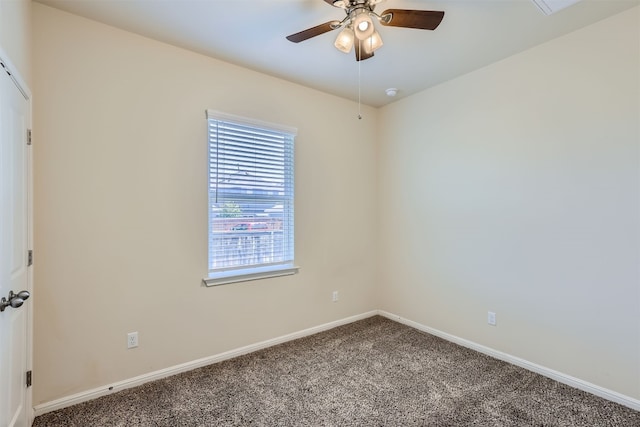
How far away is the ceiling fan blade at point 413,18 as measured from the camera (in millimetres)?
1638

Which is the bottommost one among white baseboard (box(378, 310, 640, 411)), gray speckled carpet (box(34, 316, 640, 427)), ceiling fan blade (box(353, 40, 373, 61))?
gray speckled carpet (box(34, 316, 640, 427))

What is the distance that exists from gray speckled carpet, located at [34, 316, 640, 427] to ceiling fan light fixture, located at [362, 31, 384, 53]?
243 centimetres

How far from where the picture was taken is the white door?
57.2 inches

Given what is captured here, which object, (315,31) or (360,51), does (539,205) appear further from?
(315,31)

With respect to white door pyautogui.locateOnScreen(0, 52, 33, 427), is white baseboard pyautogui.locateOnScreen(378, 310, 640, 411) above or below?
below

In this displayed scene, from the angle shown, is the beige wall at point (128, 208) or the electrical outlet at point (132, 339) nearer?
the beige wall at point (128, 208)

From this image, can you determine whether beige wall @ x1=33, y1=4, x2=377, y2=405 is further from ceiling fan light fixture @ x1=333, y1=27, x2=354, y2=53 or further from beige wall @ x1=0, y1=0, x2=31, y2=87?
ceiling fan light fixture @ x1=333, y1=27, x2=354, y2=53

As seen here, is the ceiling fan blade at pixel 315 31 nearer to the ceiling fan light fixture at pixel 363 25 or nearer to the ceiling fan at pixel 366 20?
the ceiling fan at pixel 366 20

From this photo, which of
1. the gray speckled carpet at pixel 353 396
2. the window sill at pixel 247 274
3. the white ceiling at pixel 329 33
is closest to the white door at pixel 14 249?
the gray speckled carpet at pixel 353 396

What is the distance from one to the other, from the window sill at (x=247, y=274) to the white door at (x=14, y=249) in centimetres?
116

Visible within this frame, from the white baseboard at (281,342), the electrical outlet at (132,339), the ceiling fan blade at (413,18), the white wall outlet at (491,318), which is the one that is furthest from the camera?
the white wall outlet at (491,318)

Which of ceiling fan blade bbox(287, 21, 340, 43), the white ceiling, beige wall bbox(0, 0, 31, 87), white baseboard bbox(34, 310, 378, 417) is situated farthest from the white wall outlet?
beige wall bbox(0, 0, 31, 87)

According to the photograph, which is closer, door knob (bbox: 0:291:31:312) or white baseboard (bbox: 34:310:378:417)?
door knob (bbox: 0:291:31:312)

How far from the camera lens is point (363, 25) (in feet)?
5.78
